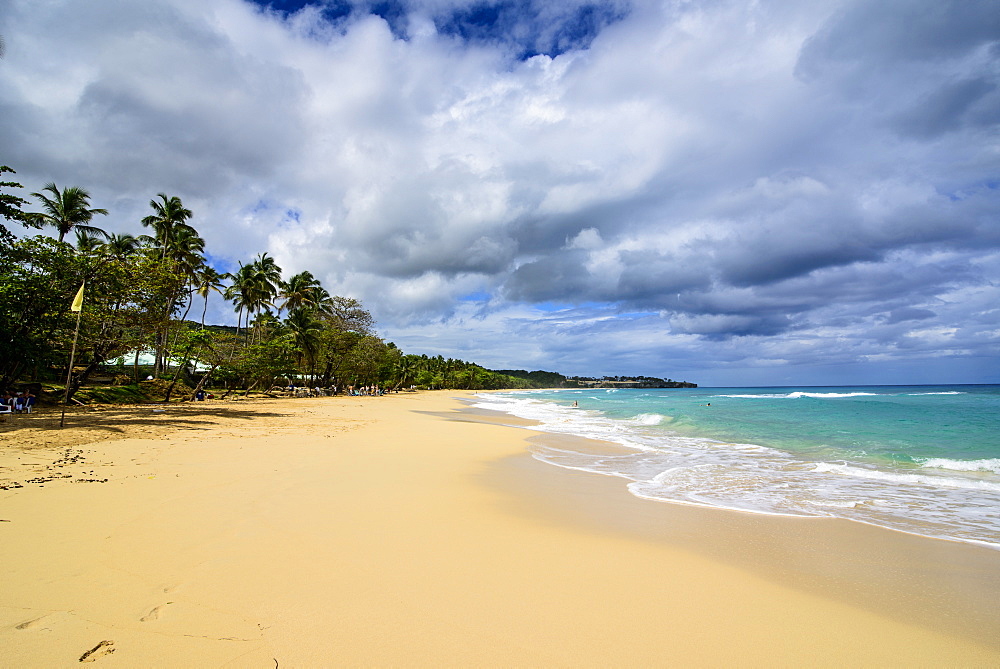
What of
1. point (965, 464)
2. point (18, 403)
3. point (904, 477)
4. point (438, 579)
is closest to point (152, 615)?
point (438, 579)

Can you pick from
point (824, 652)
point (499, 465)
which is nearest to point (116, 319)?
point (499, 465)

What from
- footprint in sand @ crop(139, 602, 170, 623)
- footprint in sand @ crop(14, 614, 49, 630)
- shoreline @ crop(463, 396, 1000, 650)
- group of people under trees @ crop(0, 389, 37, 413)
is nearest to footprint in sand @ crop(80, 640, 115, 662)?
footprint in sand @ crop(139, 602, 170, 623)

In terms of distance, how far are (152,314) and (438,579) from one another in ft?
63.7

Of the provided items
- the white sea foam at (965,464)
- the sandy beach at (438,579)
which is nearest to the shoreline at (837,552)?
the sandy beach at (438,579)

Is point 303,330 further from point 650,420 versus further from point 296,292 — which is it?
point 650,420

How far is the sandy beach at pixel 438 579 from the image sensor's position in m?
2.61

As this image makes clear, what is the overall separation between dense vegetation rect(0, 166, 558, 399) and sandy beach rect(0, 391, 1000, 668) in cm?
1126

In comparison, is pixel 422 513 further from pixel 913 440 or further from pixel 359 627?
pixel 913 440

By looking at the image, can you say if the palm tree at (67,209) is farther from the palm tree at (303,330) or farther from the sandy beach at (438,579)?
the sandy beach at (438,579)

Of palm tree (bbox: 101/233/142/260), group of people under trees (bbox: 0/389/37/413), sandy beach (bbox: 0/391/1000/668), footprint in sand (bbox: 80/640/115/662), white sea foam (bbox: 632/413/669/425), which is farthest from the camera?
palm tree (bbox: 101/233/142/260)

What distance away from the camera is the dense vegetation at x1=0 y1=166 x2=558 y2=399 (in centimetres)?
1427

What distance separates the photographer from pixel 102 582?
3.12 metres

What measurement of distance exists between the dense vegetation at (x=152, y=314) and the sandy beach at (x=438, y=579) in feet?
36.9

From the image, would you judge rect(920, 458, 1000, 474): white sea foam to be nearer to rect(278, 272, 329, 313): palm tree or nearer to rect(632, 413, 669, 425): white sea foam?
rect(632, 413, 669, 425): white sea foam
